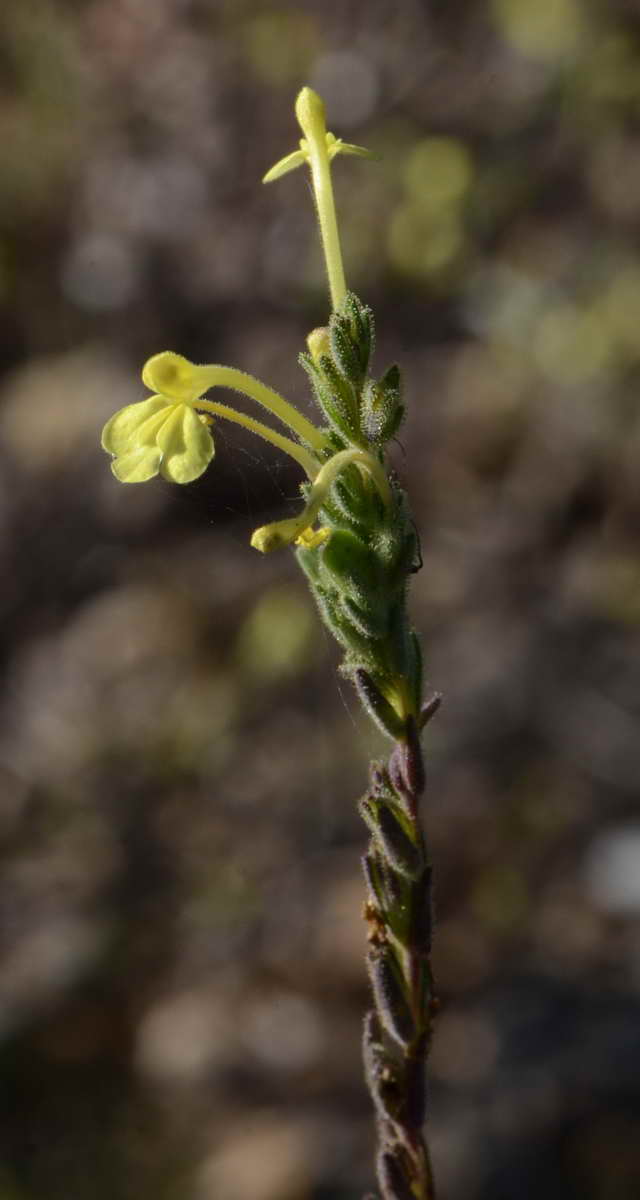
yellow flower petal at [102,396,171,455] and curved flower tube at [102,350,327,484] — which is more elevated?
yellow flower petal at [102,396,171,455]

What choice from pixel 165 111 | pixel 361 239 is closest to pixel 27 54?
pixel 165 111

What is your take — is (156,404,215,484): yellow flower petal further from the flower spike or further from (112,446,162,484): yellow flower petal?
the flower spike

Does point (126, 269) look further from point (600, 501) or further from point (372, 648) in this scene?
point (372, 648)

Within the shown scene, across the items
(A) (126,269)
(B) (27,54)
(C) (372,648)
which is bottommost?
(C) (372,648)

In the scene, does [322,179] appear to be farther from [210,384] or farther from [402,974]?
[402,974]

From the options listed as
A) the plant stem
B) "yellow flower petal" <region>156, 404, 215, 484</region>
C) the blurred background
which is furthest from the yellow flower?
the blurred background
